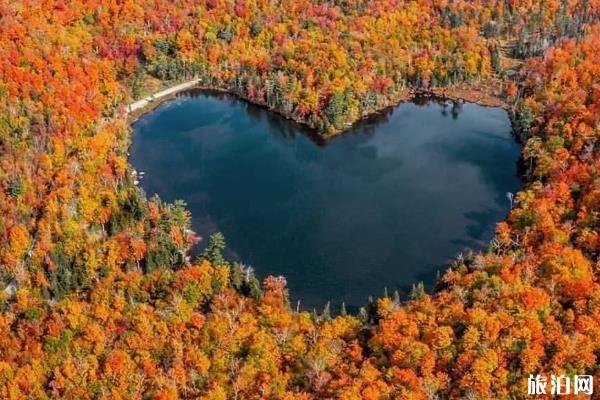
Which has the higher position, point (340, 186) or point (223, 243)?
point (223, 243)

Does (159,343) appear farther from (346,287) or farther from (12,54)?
(12,54)

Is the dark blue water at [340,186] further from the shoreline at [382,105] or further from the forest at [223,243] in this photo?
the forest at [223,243]

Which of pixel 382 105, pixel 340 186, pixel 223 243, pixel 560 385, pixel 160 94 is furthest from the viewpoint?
pixel 160 94

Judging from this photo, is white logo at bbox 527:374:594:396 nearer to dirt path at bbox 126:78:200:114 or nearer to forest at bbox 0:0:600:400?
forest at bbox 0:0:600:400

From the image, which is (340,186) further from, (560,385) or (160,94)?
(160,94)

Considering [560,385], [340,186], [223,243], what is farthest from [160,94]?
[560,385]

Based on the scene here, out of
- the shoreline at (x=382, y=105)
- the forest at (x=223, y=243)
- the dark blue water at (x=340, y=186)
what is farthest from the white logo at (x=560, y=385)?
the shoreline at (x=382, y=105)
